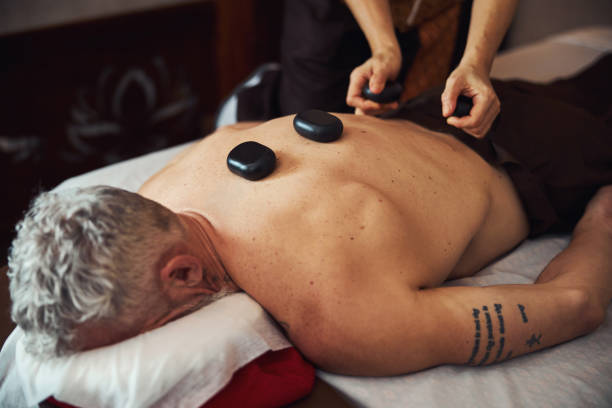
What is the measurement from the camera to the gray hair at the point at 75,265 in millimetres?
740

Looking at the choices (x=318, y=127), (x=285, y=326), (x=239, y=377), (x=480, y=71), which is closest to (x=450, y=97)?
(x=480, y=71)

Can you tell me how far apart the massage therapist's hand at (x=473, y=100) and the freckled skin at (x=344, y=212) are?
0.09 meters

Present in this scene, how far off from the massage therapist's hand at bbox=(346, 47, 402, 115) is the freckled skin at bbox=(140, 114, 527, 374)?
6cm

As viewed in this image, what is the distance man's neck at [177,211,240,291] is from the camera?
88cm

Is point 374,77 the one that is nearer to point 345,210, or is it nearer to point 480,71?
point 480,71

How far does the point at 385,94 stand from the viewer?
43.1 inches

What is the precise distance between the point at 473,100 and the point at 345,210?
36 cm

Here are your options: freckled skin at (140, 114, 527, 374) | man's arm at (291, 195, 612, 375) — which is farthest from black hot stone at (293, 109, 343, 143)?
man's arm at (291, 195, 612, 375)

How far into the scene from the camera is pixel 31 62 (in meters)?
2.04

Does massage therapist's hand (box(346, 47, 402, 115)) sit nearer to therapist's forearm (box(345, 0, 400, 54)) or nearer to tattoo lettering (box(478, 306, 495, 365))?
therapist's forearm (box(345, 0, 400, 54))

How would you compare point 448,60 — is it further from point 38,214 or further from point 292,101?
point 38,214

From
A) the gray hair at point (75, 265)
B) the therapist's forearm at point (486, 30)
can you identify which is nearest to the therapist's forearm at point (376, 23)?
the therapist's forearm at point (486, 30)

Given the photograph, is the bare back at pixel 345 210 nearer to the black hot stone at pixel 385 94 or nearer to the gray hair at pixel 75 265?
the black hot stone at pixel 385 94

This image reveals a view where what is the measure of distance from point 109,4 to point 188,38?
40 centimetres
